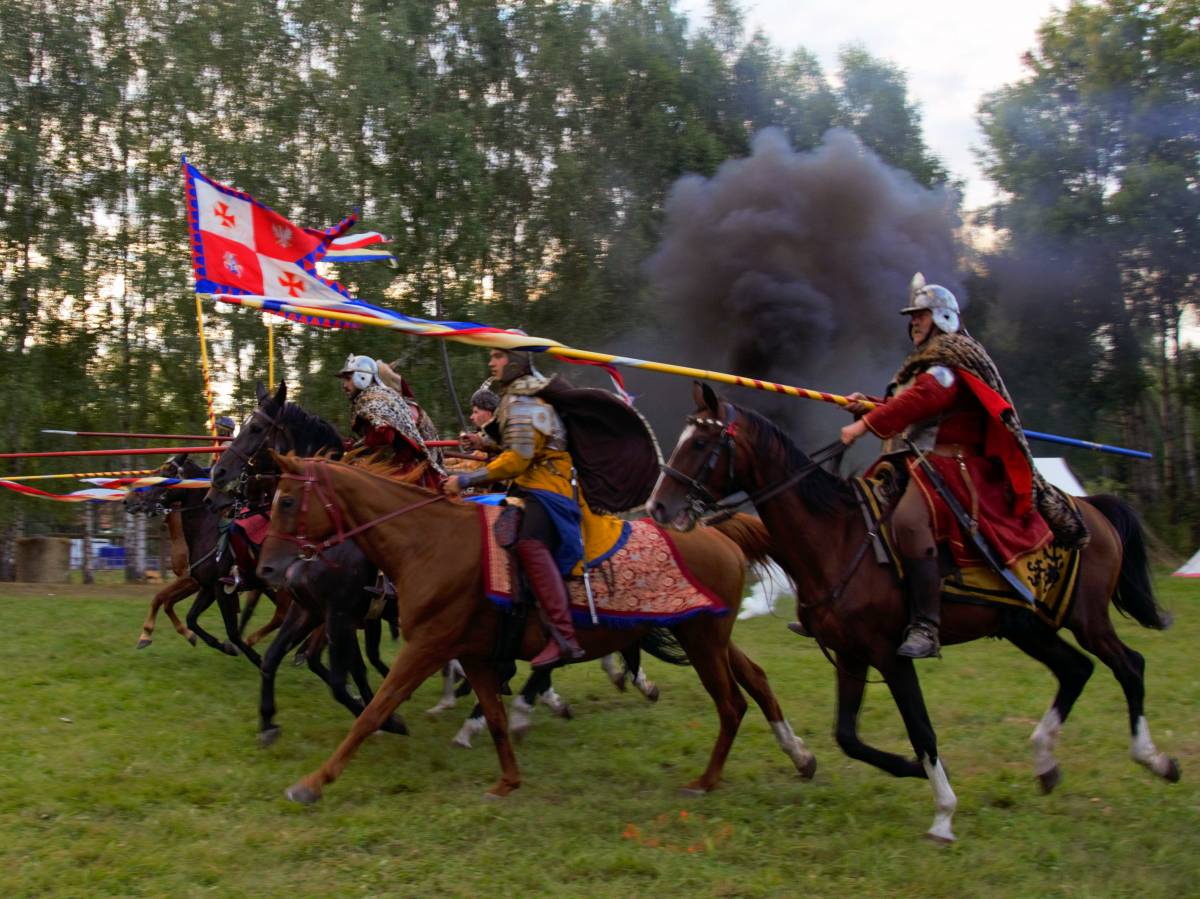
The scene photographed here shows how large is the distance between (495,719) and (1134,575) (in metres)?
4.14

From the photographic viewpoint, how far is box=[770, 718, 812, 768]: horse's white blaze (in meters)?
7.23

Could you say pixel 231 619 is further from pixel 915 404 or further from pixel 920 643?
pixel 915 404

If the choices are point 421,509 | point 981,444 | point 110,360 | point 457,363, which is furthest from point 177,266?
point 981,444

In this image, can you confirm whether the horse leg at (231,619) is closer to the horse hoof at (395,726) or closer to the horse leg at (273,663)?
the horse leg at (273,663)

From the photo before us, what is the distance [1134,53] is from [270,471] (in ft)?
71.2

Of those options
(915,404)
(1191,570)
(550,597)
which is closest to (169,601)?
(550,597)

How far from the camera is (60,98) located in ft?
68.9

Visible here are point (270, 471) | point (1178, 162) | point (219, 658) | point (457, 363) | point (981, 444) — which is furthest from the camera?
point (1178, 162)

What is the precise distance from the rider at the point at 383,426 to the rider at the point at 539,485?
159 centimetres

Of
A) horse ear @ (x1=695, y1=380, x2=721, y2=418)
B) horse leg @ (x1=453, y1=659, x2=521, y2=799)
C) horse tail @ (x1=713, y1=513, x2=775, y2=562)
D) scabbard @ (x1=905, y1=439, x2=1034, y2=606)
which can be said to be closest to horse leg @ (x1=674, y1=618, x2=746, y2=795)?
horse tail @ (x1=713, y1=513, x2=775, y2=562)

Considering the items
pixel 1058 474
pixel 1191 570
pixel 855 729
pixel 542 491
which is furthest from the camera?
pixel 1191 570

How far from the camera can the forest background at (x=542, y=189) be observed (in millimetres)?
20797

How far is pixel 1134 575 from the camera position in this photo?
7223mm

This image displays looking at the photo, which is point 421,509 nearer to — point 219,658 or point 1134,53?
point 219,658
